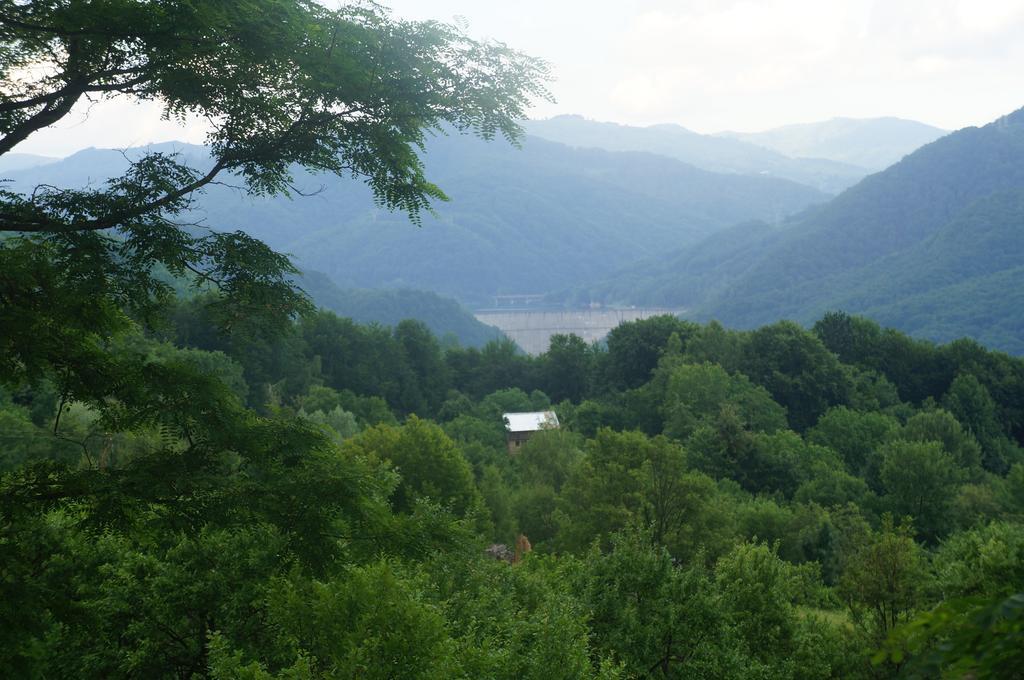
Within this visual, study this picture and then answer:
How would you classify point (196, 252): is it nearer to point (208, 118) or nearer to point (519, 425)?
point (208, 118)

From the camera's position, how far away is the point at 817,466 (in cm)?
5000

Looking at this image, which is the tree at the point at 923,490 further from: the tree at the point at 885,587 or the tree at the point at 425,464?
the tree at the point at 885,587

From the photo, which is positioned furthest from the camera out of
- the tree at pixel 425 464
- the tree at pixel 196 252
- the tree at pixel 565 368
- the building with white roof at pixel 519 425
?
the tree at pixel 565 368

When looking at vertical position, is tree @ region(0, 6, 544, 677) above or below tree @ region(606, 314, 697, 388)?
above

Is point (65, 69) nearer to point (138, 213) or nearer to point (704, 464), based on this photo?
point (138, 213)

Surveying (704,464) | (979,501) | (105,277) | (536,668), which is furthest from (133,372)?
(979,501)

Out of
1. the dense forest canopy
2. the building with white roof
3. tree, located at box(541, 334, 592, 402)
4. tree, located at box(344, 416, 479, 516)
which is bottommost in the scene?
the building with white roof

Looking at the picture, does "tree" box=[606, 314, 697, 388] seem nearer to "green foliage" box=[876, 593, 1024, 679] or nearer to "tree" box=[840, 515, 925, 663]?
"tree" box=[840, 515, 925, 663]

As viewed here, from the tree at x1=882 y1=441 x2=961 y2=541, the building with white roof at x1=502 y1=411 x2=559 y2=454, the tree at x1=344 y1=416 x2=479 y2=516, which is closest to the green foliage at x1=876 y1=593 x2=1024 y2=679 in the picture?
the tree at x1=344 y1=416 x2=479 y2=516

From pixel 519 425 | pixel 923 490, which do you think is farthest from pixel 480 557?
pixel 519 425

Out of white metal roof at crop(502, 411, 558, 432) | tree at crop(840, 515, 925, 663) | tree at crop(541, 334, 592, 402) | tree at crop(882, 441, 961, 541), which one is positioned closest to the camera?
tree at crop(840, 515, 925, 663)

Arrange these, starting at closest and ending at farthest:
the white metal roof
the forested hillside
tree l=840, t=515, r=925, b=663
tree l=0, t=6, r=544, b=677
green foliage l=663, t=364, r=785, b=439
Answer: tree l=0, t=6, r=544, b=677 → the forested hillside → tree l=840, t=515, r=925, b=663 → green foliage l=663, t=364, r=785, b=439 → the white metal roof

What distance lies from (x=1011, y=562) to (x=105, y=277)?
699 inches

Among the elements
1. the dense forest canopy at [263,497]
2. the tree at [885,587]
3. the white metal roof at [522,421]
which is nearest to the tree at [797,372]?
the white metal roof at [522,421]
